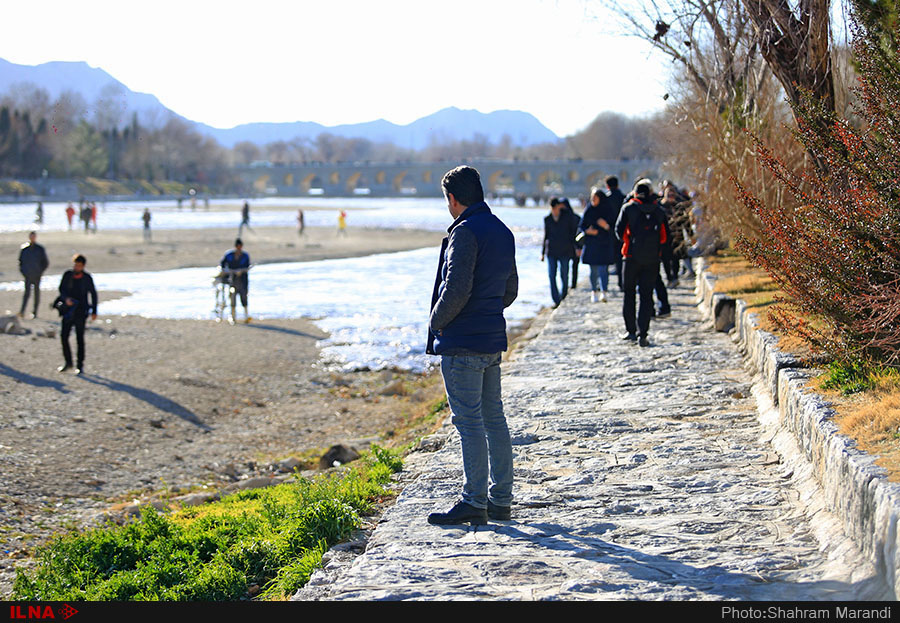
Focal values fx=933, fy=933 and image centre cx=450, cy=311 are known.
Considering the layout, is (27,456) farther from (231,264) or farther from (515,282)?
(231,264)

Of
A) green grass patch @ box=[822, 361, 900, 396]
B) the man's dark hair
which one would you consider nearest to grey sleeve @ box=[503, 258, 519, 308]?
the man's dark hair

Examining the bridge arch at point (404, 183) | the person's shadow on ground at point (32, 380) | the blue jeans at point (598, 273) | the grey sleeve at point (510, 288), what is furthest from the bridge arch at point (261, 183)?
the grey sleeve at point (510, 288)

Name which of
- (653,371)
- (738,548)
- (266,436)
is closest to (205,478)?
(266,436)

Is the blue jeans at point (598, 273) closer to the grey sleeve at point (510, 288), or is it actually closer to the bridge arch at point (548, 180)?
the grey sleeve at point (510, 288)

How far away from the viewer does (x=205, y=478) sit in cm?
959

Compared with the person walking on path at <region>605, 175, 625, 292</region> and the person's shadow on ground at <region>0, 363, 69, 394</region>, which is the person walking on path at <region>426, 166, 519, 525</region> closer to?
the person walking on path at <region>605, 175, 625, 292</region>

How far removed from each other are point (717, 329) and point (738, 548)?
701cm

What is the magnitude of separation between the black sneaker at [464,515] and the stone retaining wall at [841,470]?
5.56 ft

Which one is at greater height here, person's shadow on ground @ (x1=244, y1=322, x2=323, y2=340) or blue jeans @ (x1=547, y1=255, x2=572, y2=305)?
blue jeans @ (x1=547, y1=255, x2=572, y2=305)

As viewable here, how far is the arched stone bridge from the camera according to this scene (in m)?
122

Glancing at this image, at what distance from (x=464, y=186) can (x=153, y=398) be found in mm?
9317

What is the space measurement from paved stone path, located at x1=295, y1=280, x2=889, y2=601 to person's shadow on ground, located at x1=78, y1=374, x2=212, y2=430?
216 inches

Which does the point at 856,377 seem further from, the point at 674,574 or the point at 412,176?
the point at 412,176

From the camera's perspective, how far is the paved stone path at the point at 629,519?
3.83 meters
